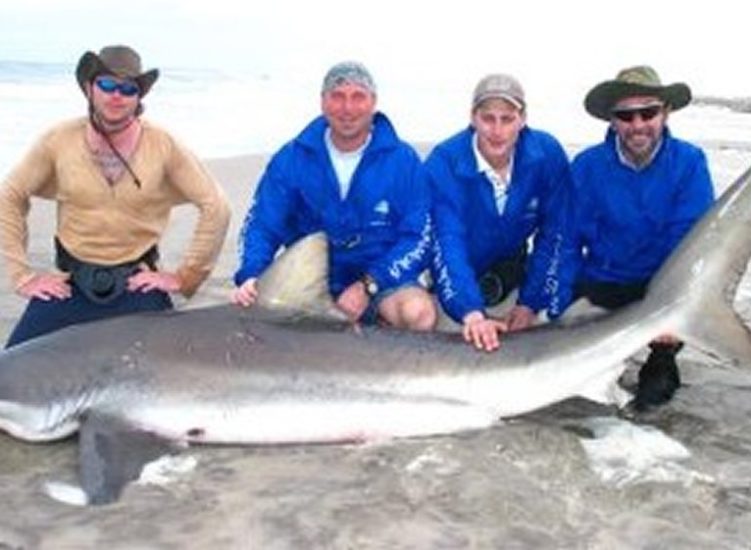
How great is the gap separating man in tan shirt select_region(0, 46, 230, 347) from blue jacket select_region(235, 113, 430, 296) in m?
0.38

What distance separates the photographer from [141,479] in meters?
3.99

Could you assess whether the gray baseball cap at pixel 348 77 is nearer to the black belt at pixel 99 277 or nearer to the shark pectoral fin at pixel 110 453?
the black belt at pixel 99 277

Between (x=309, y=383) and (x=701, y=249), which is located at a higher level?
(x=701, y=249)

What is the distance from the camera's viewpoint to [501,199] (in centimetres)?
580

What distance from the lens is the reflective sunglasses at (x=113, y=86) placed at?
548 centimetres

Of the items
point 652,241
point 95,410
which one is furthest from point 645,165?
point 95,410

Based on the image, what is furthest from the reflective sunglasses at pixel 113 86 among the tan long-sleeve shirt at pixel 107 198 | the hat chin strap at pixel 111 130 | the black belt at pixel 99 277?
the black belt at pixel 99 277

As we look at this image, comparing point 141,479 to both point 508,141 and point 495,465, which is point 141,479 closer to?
point 495,465

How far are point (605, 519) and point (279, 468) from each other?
1.23m

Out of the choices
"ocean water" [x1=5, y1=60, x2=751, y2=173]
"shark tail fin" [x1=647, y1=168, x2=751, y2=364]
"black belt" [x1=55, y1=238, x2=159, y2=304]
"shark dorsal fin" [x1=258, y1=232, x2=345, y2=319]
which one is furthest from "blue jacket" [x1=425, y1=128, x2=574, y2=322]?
"ocean water" [x1=5, y1=60, x2=751, y2=173]

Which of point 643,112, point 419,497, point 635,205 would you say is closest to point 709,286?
point 635,205

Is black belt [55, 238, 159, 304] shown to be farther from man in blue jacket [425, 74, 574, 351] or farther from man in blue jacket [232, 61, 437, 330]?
man in blue jacket [425, 74, 574, 351]

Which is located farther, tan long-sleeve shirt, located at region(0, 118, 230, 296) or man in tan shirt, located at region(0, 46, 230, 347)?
tan long-sleeve shirt, located at region(0, 118, 230, 296)

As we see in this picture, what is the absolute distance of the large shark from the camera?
4.39 metres
